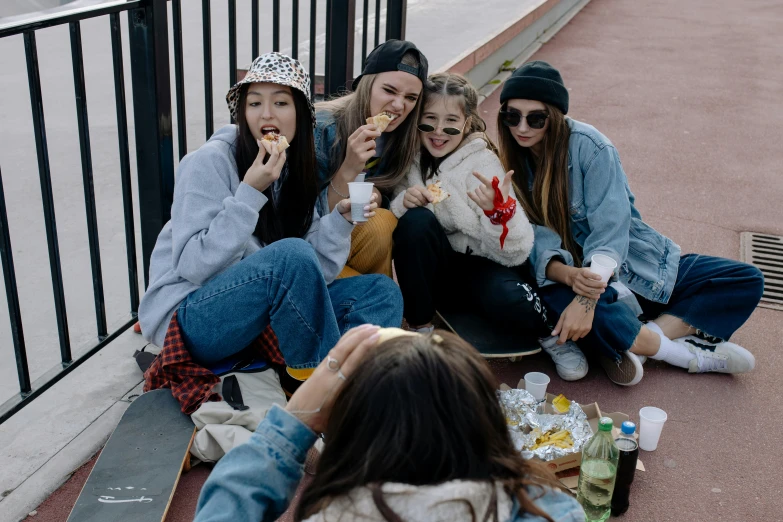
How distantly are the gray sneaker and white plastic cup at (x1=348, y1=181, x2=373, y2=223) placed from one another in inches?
52.4

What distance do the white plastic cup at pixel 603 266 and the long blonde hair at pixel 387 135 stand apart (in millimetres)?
946

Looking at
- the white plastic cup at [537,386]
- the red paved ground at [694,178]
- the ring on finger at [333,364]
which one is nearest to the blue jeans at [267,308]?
the red paved ground at [694,178]

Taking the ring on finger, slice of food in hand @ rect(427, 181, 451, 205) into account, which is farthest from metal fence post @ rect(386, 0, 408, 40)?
the ring on finger

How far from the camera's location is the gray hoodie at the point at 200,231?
289 centimetres

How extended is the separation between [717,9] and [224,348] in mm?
13485

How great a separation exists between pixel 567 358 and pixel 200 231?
5.58 ft

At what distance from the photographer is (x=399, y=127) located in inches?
144

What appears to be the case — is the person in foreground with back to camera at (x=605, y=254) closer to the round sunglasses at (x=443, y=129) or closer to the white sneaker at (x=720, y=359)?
the white sneaker at (x=720, y=359)

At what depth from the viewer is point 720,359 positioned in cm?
365

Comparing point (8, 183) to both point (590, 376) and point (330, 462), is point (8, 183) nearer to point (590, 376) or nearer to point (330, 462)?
point (590, 376)

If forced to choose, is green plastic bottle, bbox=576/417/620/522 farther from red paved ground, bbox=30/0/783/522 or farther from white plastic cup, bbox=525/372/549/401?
white plastic cup, bbox=525/372/549/401

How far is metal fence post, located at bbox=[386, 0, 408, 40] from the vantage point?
217 inches

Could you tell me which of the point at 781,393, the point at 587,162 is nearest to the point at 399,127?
the point at 587,162

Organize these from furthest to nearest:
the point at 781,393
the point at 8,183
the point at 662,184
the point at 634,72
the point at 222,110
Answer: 1. the point at 634,72
2. the point at 222,110
3. the point at 662,184
4. the point at 8,183
5. the point at 781,393
